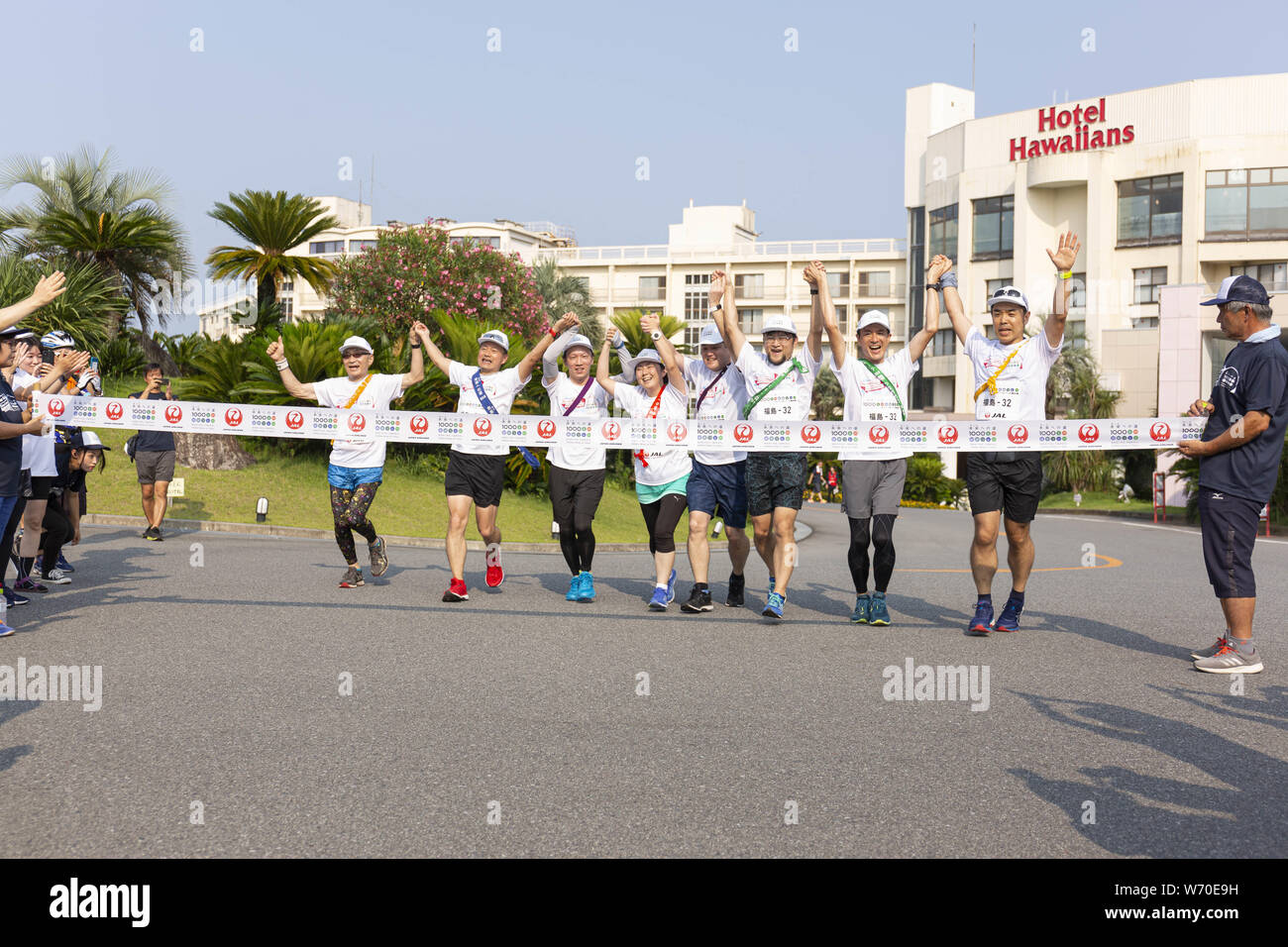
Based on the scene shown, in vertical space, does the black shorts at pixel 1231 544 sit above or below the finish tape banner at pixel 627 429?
below

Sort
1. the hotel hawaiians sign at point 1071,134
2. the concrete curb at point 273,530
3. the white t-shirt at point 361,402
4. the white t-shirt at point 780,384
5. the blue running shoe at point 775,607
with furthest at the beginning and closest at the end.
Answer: the hotel hawaiians sign at point 1071,134 → the concrete curb at point 273,530 → the white t-shirt at point 361,402 → the blue running shoe at point 775,607 → the white t-shirt at point 780,384

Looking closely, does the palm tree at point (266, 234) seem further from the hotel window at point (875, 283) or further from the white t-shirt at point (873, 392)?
the hotel window at point (875, 283)

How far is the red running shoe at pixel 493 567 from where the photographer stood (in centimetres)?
1087

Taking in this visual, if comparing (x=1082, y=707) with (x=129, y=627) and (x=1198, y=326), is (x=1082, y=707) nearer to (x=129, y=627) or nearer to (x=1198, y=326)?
(x=129, y=627)

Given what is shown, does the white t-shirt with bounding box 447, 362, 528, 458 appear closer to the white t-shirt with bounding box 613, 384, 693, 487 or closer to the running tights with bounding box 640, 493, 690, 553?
the white t-shirt with bounding box 613, 384, 693, 487

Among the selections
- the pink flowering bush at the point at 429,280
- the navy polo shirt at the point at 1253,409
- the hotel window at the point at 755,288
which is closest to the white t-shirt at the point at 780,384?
the navy polo shirt at the point at 1253,409

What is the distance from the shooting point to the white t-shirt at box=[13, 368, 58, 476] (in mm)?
9484

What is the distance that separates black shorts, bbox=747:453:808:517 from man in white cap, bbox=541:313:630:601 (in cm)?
128

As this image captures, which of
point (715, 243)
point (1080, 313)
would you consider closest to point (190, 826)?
point (1080, 313)

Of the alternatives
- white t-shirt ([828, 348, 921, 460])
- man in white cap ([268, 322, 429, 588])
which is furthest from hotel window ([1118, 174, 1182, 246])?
man in white cap ([268, 322, 429, 588])

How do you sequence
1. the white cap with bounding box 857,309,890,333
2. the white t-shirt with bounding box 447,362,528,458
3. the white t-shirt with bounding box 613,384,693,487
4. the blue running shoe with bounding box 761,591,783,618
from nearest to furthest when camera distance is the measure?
the white cap with bounding box 857,309,890,333
the blue running shoe with bounding box 761,591,783,618
the white t-shirt with bounding box 613,384,693,487
the white t-shirt with bounding box 447,362,528,458

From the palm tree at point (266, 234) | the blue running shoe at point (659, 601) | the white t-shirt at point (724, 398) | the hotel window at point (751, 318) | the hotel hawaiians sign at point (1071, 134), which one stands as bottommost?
the blue running shoe at point (659, 601)

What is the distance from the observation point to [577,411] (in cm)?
1008

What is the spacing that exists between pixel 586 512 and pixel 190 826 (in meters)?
6.06
